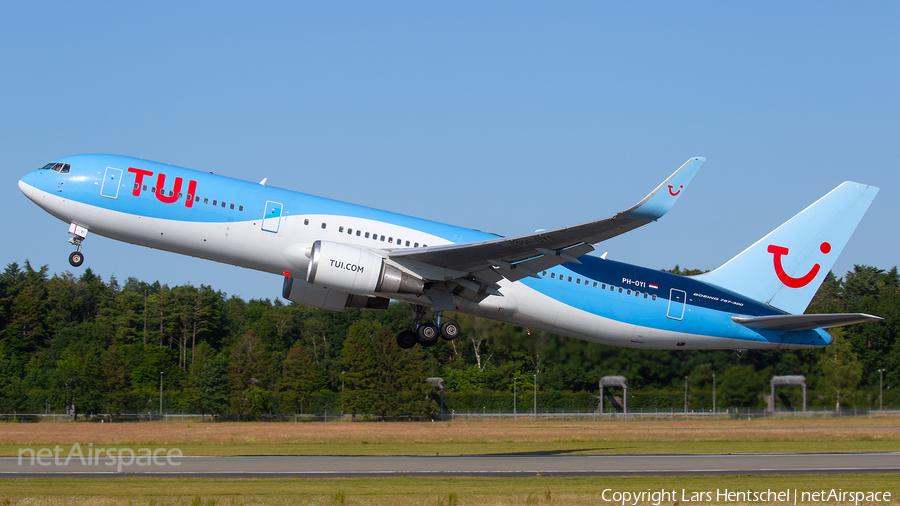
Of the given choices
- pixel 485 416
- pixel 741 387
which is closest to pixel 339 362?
pixel 485 416

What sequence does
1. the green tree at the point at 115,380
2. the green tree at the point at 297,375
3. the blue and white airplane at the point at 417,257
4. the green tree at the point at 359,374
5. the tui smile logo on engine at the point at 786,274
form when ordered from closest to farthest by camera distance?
the blue and white airplane at the point at 417,257, the tui smile logo on engine at the point at 786,274, the green tree at the point at 359,374, the green tree at the point at 115,380, the green tree at the point at 297,375

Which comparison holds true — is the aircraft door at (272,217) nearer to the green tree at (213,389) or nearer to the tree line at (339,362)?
the tree line at (339,362)

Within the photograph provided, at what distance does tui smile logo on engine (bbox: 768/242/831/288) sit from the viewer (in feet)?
110

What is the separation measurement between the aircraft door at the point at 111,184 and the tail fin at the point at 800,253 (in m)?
21.4

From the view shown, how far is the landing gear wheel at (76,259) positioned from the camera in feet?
90.8

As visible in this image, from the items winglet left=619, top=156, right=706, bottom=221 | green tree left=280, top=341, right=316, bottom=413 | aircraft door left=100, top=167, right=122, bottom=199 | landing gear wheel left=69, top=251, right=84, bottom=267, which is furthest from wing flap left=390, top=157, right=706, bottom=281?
green tree left=280, top=341, right=316, bottom=413

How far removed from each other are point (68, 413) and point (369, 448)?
42.9 meters

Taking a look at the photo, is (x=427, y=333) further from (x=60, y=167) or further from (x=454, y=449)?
(x=60, y=167)

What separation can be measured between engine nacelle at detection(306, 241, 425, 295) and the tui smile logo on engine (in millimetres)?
15536

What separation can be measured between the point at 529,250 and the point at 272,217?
818 cm

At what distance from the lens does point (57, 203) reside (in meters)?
26.8

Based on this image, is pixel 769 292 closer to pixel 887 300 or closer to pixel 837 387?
pixel 837 387

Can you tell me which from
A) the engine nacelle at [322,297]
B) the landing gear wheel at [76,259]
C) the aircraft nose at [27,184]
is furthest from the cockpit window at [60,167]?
the engine nacelle at [322,297]

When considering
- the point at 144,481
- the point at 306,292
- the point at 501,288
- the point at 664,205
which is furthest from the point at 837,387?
the point at 144,481
